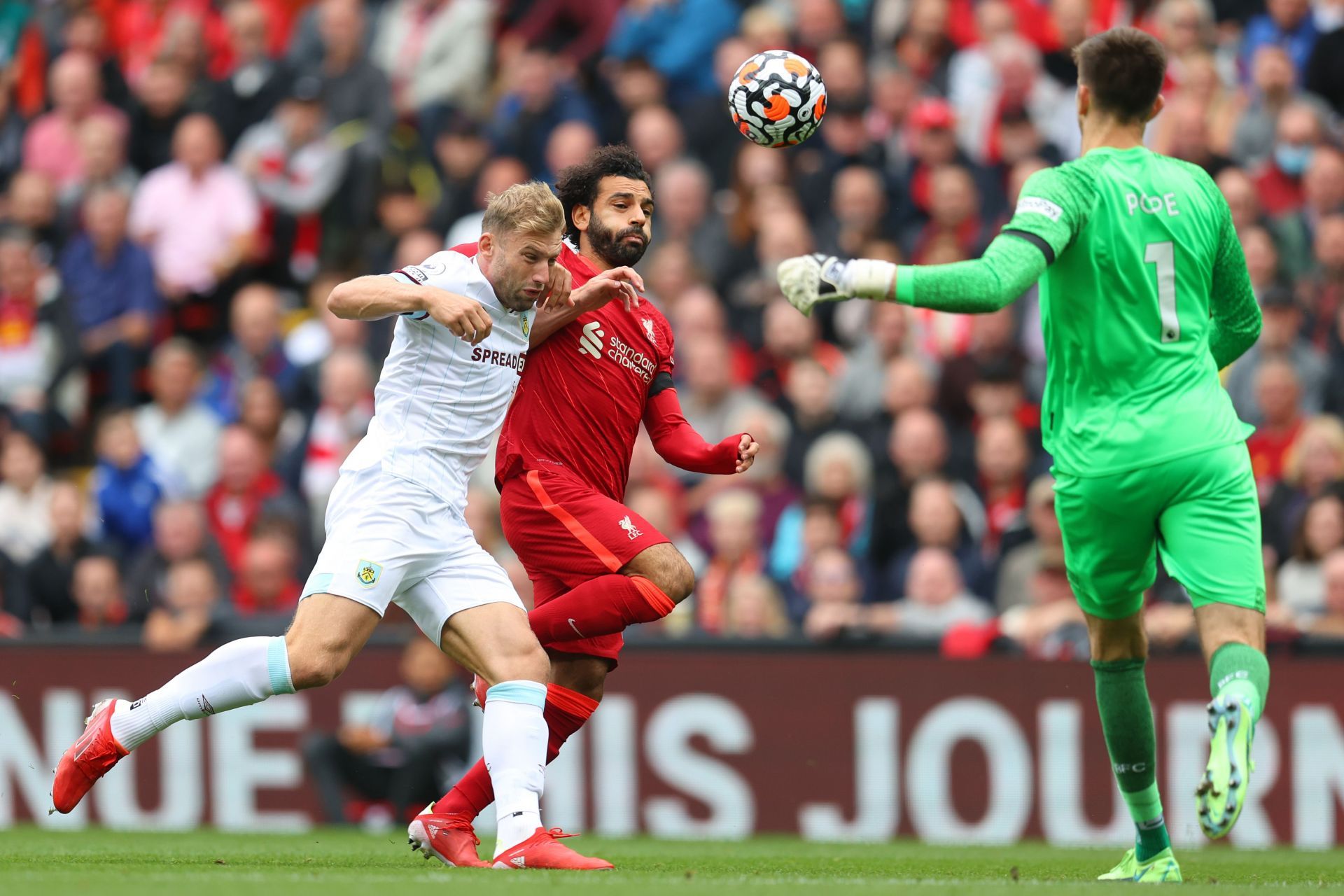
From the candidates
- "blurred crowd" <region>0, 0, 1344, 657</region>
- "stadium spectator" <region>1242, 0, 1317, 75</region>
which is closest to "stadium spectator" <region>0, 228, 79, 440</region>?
"blurred crowd" <region>0, 0, 1344, 657</region>

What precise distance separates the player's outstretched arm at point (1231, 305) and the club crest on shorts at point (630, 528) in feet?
7.37

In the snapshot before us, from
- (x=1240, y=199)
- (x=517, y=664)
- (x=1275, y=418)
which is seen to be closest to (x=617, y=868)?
(x=517, y=664)

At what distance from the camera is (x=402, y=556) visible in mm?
7168

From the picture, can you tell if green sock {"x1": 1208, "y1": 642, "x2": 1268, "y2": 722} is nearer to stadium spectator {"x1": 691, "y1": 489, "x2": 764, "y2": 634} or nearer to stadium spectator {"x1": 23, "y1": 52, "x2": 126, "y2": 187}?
stadium spectator {"x1": 691, "y1": 489, "x2": 764, "y2": 634}

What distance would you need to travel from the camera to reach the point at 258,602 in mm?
12344

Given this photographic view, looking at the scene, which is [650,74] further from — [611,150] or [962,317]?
[611,150]

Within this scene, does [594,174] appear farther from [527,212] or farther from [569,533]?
[569,533]

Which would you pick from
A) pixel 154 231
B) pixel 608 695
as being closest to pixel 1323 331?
pixel 608 695

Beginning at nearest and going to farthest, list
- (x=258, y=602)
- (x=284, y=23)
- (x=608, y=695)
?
(x=608, y=695), (x=258, y=602), (x=284, y=23)

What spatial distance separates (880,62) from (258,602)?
20.3 ft

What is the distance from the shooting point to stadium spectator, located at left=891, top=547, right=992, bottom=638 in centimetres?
1138

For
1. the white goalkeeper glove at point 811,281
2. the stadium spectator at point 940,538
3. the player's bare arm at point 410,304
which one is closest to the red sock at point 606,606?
the player's bare arm at point 410,304

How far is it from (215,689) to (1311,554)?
6407 millimetres

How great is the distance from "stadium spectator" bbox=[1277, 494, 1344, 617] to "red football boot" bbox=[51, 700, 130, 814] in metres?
6.52
